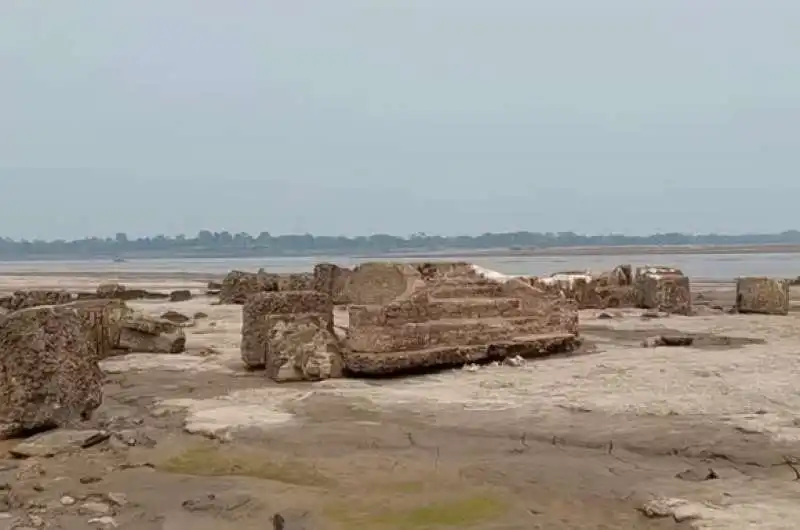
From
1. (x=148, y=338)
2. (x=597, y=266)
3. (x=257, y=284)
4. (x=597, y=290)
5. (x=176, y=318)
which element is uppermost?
(x=257, y=284)

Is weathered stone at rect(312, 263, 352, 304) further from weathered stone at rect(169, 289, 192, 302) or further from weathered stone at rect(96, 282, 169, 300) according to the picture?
weathered stone at rect(169, 289, 192, 302)

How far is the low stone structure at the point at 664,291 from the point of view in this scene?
57.7ft

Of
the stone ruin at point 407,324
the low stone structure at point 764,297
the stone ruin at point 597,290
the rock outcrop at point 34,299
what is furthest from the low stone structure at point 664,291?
the rock outcrop at point 34,299

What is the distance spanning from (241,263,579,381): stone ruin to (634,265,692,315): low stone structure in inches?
275

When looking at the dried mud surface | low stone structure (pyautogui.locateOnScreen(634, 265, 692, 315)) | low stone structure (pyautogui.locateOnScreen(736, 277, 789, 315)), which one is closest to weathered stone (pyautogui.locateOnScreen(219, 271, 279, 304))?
low stone structure (pyautogui.locateOnScreen(634, 265, 692, 315))

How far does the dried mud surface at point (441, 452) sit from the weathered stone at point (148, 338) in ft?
6.07

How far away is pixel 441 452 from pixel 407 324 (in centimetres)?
359

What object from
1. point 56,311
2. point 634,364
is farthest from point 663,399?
point 56,311

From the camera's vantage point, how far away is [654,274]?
18.3 meters

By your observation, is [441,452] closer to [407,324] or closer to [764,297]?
[407,324]

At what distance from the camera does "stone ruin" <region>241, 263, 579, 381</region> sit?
9578 millimetres

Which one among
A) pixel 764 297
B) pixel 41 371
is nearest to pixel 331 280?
pixel 764 297

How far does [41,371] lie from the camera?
7082mm

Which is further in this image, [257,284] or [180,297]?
[180,297]
